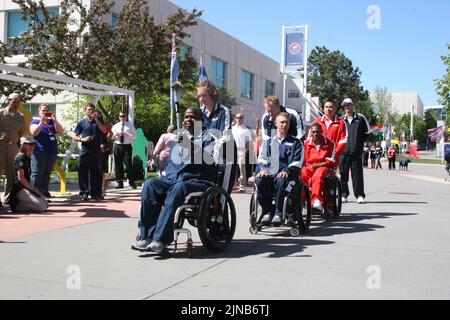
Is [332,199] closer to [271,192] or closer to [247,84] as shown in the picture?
[271,192]

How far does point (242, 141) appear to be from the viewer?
13.9m

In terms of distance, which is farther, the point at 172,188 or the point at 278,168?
the point at 278,168

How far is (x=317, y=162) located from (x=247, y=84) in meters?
40.8

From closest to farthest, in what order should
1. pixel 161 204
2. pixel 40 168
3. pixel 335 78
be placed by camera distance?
1. pixel 161 204
2. pixel 40 168
3. pixel 335 78

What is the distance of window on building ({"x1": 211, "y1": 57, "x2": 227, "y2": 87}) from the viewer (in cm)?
4173

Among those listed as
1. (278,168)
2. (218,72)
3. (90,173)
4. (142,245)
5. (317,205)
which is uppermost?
(218,72)

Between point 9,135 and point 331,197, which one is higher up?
point 9,135

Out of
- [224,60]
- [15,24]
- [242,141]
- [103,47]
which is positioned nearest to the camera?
[242,141]

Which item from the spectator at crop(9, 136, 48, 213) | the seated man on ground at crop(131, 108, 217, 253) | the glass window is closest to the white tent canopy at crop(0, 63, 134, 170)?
the spectator at crop(9, 136, 48, 213)

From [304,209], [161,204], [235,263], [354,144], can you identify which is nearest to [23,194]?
[161,204]

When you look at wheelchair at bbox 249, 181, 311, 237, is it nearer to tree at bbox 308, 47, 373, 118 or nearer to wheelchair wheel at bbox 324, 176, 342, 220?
wheelchair wheel at bbox 324, 176, 342, 220

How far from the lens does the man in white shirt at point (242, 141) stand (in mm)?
13906

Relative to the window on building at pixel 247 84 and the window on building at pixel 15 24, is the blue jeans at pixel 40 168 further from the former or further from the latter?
the window on building at pixel 247 84
